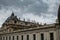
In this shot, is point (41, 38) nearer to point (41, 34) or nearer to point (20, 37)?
point (41, 34)

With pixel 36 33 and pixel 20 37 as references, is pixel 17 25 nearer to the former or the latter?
pixel 20 37

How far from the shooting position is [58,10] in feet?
123

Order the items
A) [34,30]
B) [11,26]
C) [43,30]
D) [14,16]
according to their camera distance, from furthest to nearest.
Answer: [14,16], [11,26], [34,30], [43,30]

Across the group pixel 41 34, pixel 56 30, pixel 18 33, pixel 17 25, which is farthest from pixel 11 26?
pixel 56 30

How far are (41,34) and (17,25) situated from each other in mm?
21109

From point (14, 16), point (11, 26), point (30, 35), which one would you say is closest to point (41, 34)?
point (30, 35)

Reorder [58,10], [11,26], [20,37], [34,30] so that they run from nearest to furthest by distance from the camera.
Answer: [58,10] < [34,30] < [20,37] < [11,26]

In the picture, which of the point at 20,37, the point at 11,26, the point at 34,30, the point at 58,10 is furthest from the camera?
the point at 11,26

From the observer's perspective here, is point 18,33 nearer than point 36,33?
No

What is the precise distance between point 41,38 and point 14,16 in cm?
3259

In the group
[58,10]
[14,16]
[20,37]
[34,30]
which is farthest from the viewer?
[14,16]

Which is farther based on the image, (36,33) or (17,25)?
(17,25)

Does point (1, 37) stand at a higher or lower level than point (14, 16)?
lower

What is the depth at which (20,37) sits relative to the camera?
49.9 m
